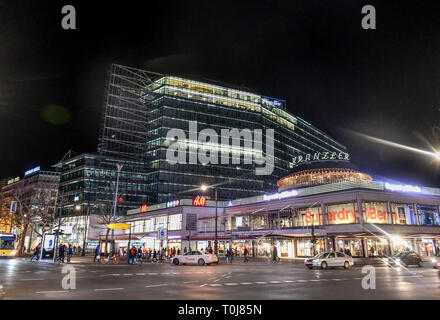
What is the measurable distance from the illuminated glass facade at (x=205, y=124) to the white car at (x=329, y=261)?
65.6 metres

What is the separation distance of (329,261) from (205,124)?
74.4 metres

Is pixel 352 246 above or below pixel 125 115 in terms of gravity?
below

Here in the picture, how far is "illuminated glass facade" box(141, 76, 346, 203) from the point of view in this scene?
94.0m

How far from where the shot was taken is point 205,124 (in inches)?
3942

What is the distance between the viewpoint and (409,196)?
48219mm

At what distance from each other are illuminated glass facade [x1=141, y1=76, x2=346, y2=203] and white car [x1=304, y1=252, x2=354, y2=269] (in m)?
65.6

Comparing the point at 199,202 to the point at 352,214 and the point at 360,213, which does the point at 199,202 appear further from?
the point at 360,213

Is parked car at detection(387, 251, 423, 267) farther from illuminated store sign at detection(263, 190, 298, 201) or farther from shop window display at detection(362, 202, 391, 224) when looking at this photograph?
illuminated store sign at detection(263, 190, 298, 201)

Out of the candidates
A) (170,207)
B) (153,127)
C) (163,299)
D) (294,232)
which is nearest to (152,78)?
(153,127)

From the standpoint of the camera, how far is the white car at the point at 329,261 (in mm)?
29297

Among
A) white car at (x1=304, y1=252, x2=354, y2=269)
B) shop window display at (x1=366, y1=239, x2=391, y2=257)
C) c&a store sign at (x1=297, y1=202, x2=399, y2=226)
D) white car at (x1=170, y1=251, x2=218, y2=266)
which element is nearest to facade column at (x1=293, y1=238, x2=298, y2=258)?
c&a store sign at (x1=297, y1=202, x2=399, y2=226)

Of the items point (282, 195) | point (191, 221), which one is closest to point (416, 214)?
point (282, 195)
